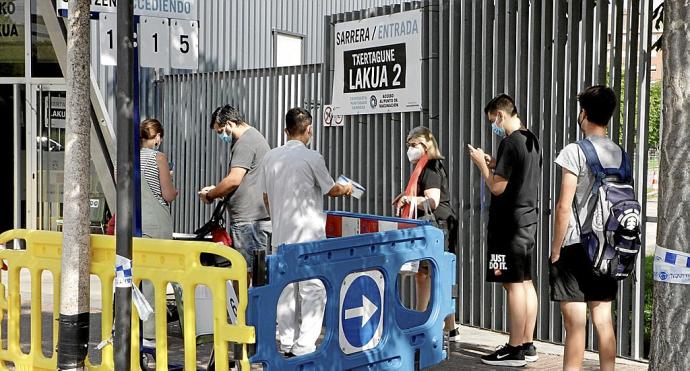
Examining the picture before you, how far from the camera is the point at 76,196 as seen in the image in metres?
5.36

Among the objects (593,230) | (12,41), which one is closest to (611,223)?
(593,230)

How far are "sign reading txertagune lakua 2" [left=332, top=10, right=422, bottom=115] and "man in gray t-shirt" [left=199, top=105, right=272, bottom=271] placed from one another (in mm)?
2018

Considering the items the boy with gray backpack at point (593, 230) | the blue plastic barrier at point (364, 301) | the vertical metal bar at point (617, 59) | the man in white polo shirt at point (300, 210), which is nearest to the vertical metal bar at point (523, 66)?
the vertical metal bar at point (617, 59)

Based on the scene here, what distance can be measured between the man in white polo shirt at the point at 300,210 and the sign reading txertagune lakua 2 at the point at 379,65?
8.65ft

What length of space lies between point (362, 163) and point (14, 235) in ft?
15.2

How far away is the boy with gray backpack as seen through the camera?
5625 mm

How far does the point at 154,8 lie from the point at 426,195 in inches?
106

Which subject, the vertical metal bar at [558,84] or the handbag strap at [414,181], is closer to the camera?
the handbag strap at [414,181]

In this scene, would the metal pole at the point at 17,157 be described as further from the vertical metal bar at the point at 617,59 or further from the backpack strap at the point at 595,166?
the backpack strap at the point at 595,166

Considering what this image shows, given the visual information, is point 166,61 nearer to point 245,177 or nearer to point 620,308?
point 245,177

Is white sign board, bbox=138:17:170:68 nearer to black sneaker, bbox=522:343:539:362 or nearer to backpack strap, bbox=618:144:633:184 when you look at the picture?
backpack strap, bbox=618:144:633:184

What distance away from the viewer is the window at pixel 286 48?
16.2m

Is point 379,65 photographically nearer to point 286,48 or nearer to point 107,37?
point 107,37

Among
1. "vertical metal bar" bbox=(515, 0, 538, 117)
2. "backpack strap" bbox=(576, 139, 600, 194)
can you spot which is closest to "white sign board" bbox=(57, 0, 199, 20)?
"backpack strap" bbox=(576, 139, 600, 194)
